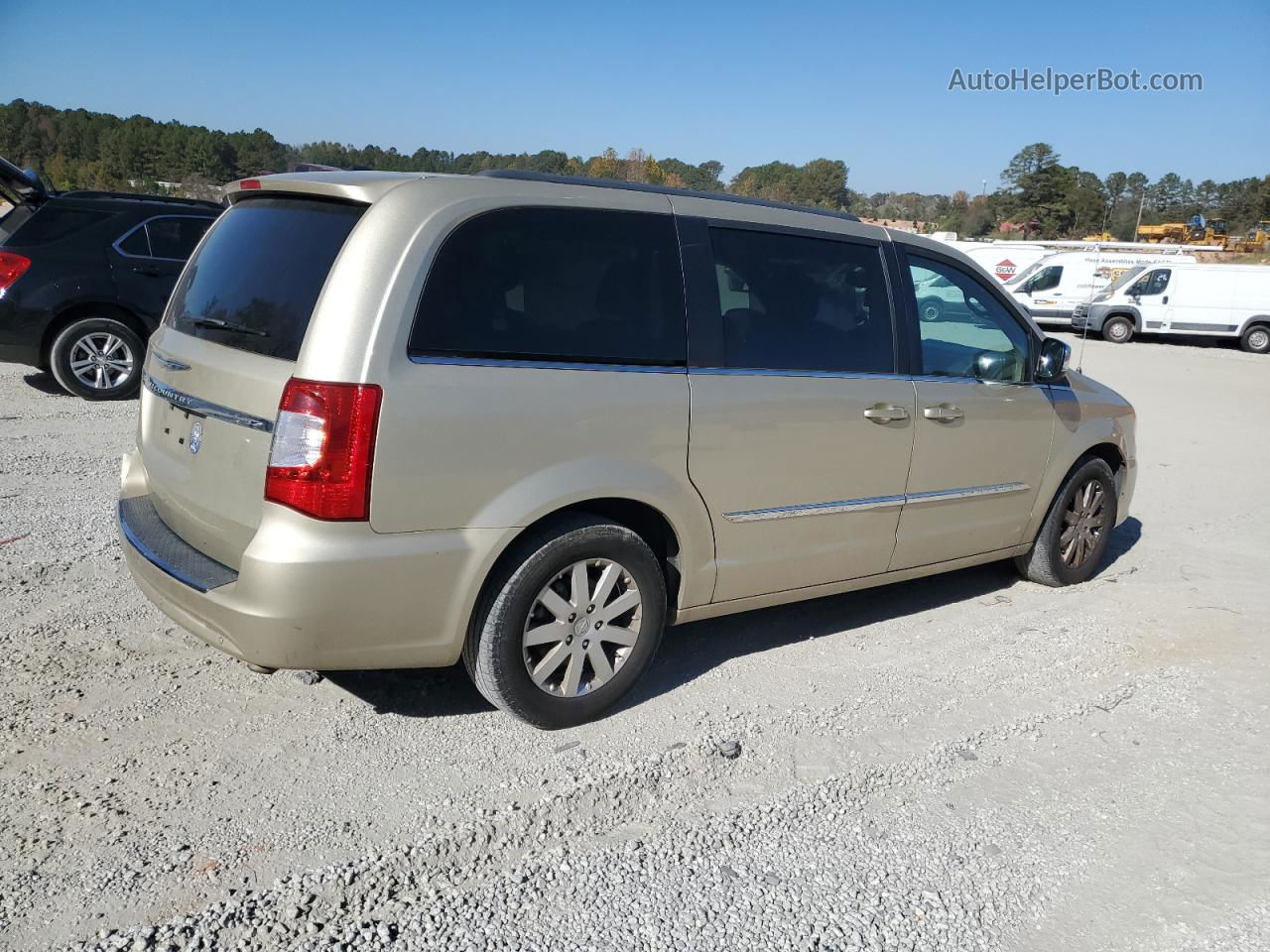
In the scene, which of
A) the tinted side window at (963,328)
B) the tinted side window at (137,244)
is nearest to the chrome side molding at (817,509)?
the tinted side window at (963,328)

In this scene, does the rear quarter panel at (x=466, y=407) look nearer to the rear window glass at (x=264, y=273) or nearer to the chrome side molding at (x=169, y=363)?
the rear window glass at (x=264, y=273)

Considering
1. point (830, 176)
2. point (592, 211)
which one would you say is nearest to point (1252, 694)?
point (592, 211)

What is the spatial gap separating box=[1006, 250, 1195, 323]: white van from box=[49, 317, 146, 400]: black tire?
23.1 metres

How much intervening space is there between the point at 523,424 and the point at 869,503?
5.82ft

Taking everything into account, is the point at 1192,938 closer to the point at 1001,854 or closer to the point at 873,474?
the point at 1001,854

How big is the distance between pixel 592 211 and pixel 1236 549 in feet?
17.5

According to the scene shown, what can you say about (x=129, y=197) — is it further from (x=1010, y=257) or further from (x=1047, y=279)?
(x=1010, y=257)

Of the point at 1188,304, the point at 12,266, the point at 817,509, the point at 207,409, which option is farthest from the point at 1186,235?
the point at 207,409

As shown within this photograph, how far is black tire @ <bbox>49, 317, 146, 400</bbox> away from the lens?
913 centimetres

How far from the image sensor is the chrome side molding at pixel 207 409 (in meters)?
3.16

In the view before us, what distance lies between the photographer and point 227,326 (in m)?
3.48

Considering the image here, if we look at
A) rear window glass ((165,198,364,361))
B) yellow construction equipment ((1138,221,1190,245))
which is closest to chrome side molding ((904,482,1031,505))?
rear window glass ((165,198,364,361))

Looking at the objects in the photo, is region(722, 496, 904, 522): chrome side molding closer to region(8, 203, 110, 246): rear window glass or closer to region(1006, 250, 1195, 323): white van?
region(8, 203, 110, 246): rear window glass

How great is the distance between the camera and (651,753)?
3578 mm
